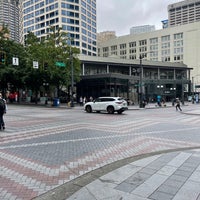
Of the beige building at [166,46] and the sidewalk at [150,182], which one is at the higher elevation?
the beige building at [166,46]

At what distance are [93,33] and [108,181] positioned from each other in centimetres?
10446

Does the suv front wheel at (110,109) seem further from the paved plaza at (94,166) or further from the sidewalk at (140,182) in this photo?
the sidewalk at (140,182)

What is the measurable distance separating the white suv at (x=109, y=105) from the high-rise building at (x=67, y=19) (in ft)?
218

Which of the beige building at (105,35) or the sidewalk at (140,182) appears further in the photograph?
the beige building at (105,35)

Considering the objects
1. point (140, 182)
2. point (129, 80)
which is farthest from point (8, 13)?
point (140, 182)

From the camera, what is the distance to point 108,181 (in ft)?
17.6

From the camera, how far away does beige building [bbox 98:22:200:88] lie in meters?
104

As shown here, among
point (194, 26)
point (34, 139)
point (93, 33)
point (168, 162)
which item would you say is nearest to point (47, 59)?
point (34, 139)

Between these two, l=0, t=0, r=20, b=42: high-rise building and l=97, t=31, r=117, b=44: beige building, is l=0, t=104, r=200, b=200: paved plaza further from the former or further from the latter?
l=97, t=31, r=117, b=44: beige building

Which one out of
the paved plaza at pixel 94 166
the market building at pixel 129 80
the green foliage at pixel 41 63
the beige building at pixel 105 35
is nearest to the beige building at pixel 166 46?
the market building at pixel 129 80

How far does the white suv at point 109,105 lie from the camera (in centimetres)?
2355

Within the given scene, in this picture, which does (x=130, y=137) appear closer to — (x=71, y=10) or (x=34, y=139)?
(x=34, y=139)

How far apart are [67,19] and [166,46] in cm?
4918

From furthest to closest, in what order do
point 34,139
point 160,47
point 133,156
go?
point 160,47 < point 34,139 < point 133,156
